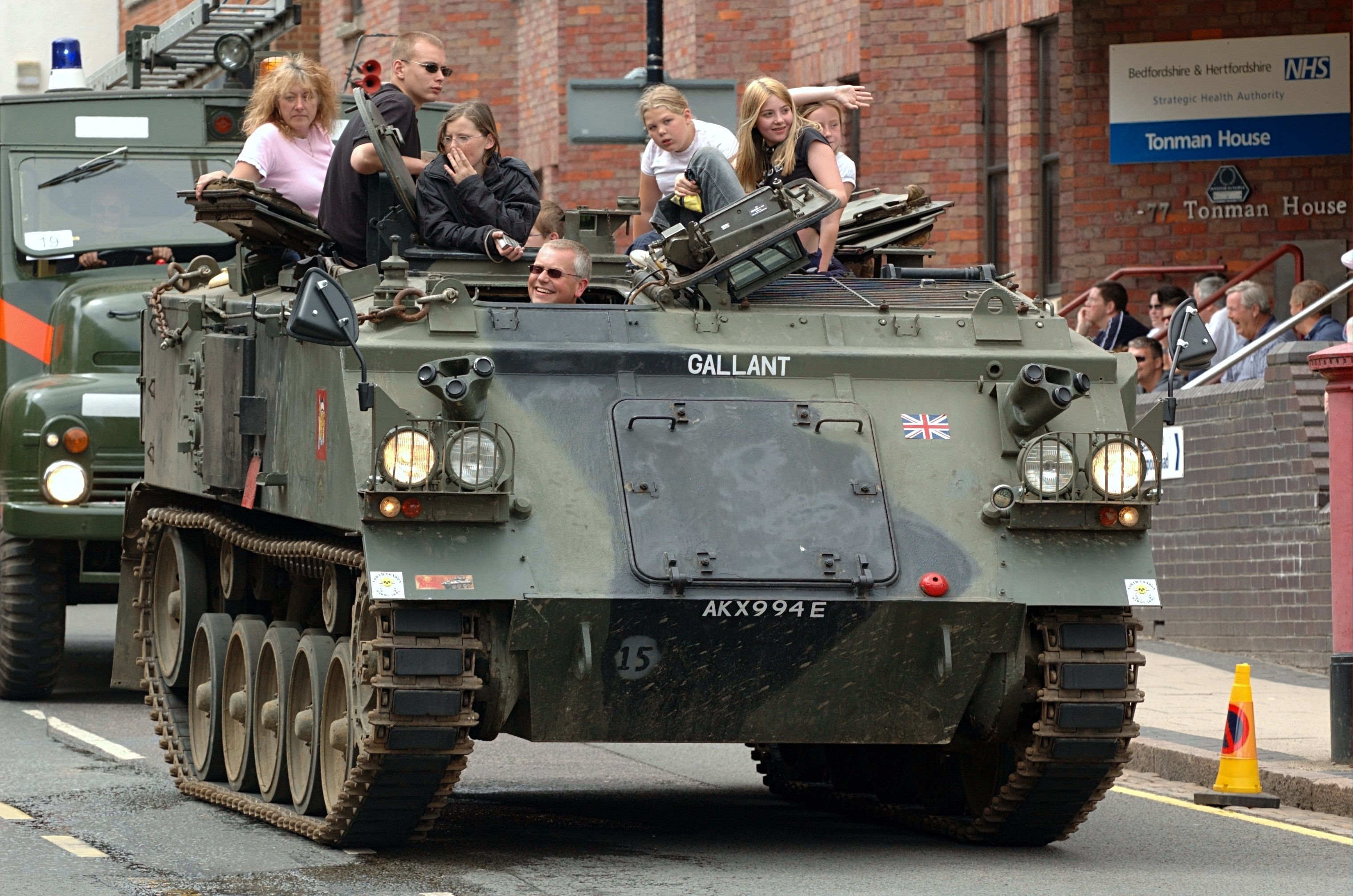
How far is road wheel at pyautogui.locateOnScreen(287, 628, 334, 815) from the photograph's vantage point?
9.22 metres

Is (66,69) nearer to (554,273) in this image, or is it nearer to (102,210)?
(102,210)

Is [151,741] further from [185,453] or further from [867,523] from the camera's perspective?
[867,523]

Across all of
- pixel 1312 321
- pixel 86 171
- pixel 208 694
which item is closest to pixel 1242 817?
pixel 208 694

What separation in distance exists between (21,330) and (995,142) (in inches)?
351

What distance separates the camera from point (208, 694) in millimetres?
10773

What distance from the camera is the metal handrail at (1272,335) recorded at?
15.2 metres

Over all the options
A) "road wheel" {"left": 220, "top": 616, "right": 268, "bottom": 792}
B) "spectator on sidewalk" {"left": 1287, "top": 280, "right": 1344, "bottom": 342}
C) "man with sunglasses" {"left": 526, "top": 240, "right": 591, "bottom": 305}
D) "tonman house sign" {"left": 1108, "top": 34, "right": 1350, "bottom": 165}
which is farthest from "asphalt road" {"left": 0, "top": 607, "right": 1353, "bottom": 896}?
"tonman house sign" {"left": 1108, "top": 34, "right": 1350, "bottom": 165}

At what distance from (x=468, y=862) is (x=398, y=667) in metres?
0.97

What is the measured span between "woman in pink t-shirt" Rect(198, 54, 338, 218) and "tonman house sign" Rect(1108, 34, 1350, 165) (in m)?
9.15

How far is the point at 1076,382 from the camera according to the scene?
8797mm

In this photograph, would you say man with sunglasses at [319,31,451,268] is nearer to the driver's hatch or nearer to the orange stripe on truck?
the driver's hatch

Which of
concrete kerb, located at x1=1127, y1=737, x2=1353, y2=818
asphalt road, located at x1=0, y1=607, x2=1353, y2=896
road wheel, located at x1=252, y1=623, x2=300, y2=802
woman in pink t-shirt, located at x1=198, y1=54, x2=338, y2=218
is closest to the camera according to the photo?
asphalt road, located at x1=0, y1=607, x2=1353, y2=896

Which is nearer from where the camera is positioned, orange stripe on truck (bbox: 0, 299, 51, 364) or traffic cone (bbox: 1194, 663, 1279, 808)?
traffic cone (bbox: 1194, 663, 1279, 808)

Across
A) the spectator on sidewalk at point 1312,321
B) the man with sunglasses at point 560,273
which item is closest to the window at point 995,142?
the spectator on sidewalk at point 1312,321
